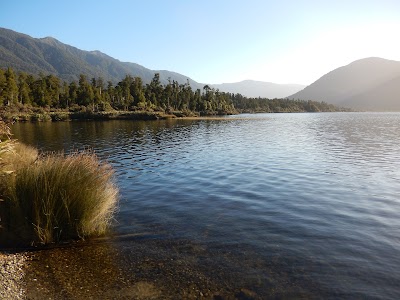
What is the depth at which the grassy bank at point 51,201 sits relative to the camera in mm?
9719

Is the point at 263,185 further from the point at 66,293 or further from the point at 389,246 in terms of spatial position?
the point at 66,293

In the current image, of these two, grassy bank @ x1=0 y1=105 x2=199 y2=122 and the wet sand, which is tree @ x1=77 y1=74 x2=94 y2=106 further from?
the wet sand

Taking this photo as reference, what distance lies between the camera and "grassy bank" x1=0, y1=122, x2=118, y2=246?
9719 millimetres

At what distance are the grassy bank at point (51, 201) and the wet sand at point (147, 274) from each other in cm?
68

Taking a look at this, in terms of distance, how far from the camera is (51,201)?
9688 millimetres

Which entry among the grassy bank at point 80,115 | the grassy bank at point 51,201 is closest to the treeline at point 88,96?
the grassy bank at point 80,115

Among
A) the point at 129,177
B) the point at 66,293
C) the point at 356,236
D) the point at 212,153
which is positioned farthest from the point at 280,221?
the point at 212,153

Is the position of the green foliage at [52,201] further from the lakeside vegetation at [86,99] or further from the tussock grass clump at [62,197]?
the lakeside vegetation at [86,99]

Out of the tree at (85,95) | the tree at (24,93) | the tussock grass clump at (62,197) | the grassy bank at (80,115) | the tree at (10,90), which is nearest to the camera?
the tussock grass clump at (62,197)

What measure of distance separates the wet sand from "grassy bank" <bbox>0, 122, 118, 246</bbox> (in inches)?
26.6

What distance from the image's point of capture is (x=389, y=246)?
34.3ft

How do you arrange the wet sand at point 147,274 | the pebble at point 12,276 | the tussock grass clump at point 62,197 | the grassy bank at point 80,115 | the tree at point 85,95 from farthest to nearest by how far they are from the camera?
the tree at point 85,95, the grassy bank at point 80,115, the tussock grass clump at point 62,197, the wet sand at point 147,274, the pebble at point 12,276

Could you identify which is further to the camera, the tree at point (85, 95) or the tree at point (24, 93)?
the tree at point (85, 95)

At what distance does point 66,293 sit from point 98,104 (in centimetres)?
14464
